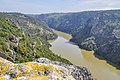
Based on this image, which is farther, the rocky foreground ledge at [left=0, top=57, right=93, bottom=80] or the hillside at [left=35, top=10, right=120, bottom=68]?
the hillside at [left=35, top=10, right=120, bottom=68]

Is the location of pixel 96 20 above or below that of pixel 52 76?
below

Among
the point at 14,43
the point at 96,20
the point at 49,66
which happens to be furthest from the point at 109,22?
the point at 49,66

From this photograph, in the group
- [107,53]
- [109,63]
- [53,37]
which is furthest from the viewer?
[53,37]

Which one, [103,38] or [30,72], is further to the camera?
[103,38]

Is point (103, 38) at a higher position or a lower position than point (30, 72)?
lower

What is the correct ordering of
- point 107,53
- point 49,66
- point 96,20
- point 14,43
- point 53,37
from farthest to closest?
point 96,20 < point 53,37 < point 107,53 < point 14,43 < point 49,66

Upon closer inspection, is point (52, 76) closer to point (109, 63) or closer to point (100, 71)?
point (100, 71)

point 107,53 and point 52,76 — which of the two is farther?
point 107,53

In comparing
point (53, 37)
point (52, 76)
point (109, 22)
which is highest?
point (52, 76)

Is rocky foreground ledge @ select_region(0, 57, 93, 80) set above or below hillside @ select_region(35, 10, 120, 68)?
above

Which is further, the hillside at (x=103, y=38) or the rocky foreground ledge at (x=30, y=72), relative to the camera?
the hillside at (x=103, y=38)

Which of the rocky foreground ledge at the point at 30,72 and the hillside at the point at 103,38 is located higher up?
the rocky foreground ledge at the point at 30,72
